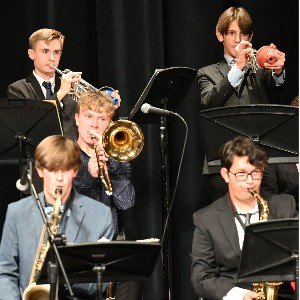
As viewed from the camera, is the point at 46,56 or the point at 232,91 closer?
the point at 232,91

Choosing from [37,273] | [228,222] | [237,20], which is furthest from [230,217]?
[237,20]

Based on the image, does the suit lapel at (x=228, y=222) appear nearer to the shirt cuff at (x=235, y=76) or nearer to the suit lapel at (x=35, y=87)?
the shirt cuff at (x=235, y=76)

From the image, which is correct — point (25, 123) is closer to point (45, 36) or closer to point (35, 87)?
point (35, 87)

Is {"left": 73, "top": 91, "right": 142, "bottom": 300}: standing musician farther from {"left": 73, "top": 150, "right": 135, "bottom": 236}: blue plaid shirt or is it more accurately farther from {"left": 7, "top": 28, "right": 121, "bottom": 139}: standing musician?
{"left": 7, "top": 28, "right": 121, "bottom": 139}: standing musician

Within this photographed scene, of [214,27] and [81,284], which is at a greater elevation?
[214,27]

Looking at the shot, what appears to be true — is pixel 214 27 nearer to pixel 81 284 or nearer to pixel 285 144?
pixel 285 144

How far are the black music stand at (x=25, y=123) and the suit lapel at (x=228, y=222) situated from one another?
1.05 metres

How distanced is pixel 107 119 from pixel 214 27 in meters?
1.49

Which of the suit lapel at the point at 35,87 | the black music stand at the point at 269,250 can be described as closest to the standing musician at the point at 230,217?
the black music stand at the point at 269,250

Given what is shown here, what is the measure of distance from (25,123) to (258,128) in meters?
1.35

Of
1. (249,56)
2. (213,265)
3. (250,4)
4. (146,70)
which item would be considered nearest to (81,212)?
(213,265)

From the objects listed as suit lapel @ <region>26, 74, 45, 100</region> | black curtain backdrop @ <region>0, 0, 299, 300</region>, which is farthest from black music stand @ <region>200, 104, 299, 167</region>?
black curtain backdrop @ <region>0, 0, 299, 300</region>

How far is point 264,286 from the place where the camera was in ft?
16.0

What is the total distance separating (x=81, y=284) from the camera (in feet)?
15.2
